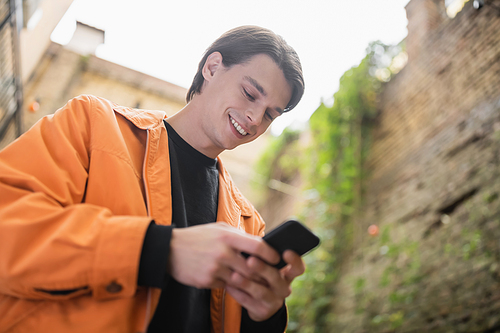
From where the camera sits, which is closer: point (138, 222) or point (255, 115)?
point (138, 222)

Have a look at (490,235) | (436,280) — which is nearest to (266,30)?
(490,235)

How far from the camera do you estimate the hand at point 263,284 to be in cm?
85

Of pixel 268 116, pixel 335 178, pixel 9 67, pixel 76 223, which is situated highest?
pixel 268 116

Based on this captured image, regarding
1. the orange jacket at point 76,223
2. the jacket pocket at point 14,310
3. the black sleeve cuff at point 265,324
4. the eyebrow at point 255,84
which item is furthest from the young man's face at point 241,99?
the jacket pocket at point 14,310

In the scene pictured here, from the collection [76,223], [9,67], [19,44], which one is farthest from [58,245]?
[9,67]

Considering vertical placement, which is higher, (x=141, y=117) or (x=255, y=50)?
(x=255, y=50)

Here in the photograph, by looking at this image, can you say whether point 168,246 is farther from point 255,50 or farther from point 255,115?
point 255,50

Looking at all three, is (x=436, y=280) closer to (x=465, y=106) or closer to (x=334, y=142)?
(x=465, y=106)

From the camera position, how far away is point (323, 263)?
4.79 m

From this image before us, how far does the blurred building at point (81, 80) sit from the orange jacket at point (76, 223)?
6.44m

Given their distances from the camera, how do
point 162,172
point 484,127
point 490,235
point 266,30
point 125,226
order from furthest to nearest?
point 484,127 → point 490,235 → point 266,30 → point 162,172 → point 125,226

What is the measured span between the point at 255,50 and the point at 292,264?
100 cm

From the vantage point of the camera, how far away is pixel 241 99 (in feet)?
4.81

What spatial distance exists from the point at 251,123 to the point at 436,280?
251 cm
